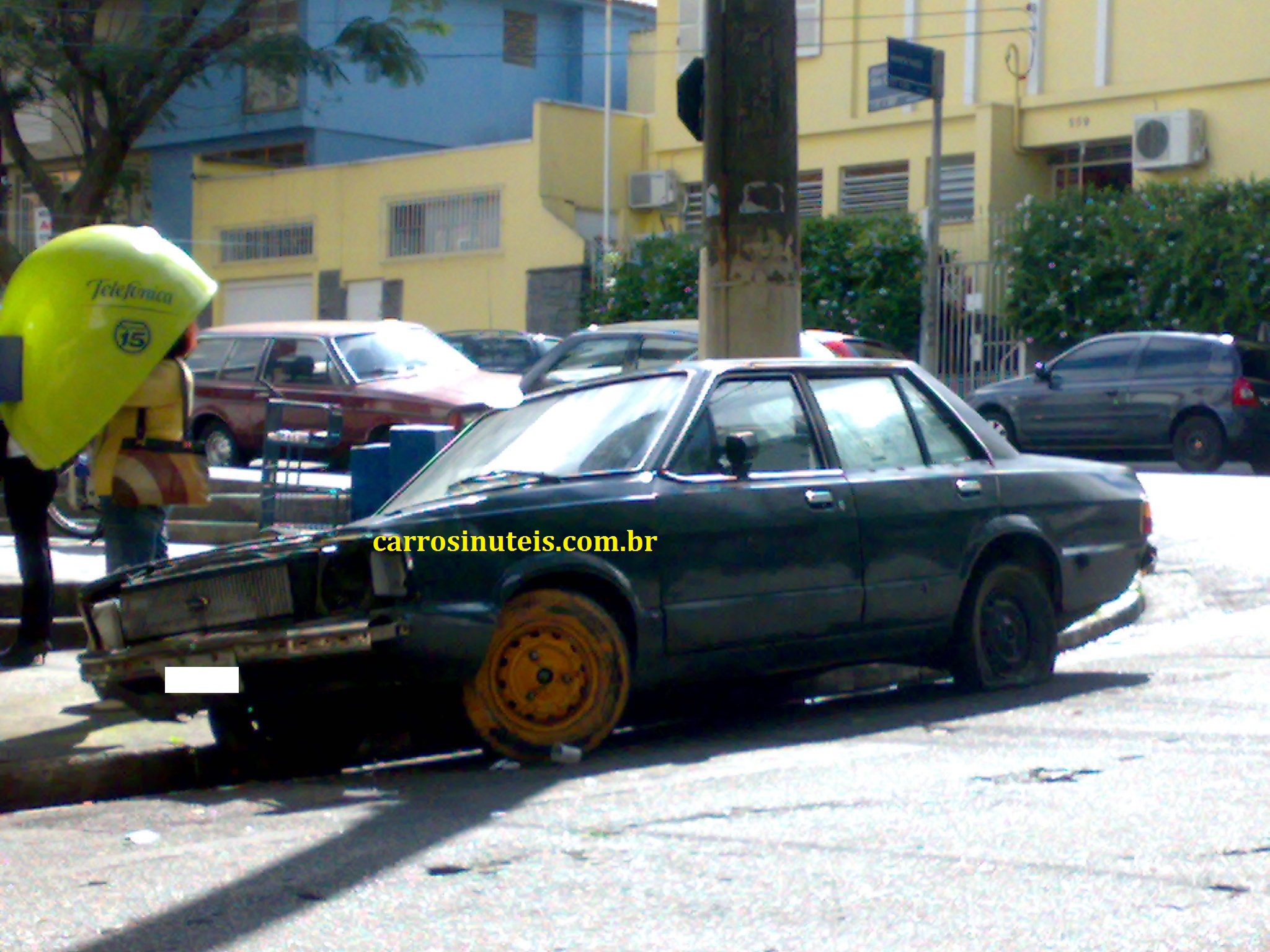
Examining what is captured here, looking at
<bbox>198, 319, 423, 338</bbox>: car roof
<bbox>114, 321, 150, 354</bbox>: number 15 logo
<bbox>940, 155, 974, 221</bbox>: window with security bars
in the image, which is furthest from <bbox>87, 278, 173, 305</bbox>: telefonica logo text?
<bbox>940, 155, 974, 221</bbox>: window with security bars

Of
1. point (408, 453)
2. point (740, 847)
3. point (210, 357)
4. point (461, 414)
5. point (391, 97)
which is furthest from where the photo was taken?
point (391, 97)

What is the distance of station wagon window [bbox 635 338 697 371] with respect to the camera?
15.1 m

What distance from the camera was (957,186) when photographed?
29422 mm

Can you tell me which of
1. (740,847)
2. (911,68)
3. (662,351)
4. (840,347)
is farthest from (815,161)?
(740,847)

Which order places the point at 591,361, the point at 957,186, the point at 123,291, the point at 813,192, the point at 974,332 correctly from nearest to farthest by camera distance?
1. the point at 123,291
2. the point at 591,361
3. the point at 974,332
4. the point at 957,186
5. the point at 813,192

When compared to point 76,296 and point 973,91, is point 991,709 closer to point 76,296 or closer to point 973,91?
point 76,296

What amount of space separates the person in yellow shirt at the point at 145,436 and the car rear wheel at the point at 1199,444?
13808 mm

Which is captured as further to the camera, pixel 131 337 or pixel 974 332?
pixel 974 332

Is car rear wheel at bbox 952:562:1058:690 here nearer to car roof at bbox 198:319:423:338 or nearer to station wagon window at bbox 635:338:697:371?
station wagon window at bbox 635:338:697:371

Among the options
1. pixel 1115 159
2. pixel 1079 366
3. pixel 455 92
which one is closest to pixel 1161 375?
pixel 1079 366

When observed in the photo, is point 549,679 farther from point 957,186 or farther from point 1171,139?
point 957,186

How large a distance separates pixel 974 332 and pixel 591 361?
42.3 ft

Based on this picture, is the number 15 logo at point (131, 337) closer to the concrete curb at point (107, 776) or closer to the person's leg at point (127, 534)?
the person's leg at point (127, 534)

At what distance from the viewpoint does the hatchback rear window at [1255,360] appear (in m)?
19.0
